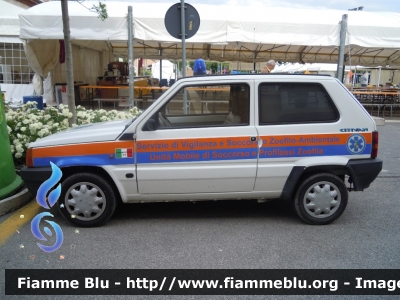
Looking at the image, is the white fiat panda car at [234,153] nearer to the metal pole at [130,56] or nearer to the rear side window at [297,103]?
the rear side window at [297,103]

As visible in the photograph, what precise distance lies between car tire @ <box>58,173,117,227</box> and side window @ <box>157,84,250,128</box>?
954 mm

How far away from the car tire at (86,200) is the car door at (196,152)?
400 mm

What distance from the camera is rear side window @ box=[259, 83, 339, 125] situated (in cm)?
428

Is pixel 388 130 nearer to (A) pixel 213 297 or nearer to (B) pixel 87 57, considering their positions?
(A) pixel 213 297

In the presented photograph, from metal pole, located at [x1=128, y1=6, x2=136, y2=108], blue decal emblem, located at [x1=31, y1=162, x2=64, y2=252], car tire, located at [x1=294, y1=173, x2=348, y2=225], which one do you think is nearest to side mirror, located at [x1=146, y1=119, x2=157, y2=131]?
blue decal emblem, located at [x1=31, y1=162, x2=64, y2=252]

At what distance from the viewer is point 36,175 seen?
163 inches

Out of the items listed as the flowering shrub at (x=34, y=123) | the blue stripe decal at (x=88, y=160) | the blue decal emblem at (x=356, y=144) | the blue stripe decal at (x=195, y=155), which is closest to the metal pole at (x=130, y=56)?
the flowering shrub at (x=34, y=123)

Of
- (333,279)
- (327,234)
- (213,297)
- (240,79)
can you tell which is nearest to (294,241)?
(327,234)

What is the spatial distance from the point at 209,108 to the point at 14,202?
2783 millimetres

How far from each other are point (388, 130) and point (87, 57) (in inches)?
531

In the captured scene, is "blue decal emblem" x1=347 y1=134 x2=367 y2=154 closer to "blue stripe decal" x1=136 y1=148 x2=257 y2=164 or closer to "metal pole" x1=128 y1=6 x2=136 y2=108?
"blue stripe decal" x1=136 y1=148 x2=257 y2=164

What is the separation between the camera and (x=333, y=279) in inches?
129

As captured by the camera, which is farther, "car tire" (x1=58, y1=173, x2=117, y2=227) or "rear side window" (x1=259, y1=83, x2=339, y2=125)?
"rear side window" (x1=259, y1=83, x2=339, y2=125)

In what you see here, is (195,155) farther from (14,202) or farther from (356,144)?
(14,202)
